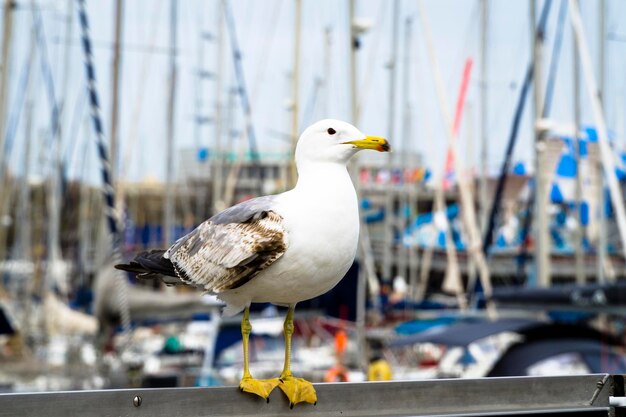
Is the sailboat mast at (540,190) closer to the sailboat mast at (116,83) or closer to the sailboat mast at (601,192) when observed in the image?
the sailboat mast at (601,192)

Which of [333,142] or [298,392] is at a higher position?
[333,142]

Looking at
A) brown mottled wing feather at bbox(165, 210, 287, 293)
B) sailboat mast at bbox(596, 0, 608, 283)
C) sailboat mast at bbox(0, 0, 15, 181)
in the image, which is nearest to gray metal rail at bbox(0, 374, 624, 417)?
brown mottled wing feather at bbox(165, 210, 287, 293)

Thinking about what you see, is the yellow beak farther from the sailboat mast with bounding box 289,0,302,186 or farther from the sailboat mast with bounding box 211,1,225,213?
the sailboat mast with bounding box 211,1,225,213

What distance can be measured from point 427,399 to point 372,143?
3.42 feet

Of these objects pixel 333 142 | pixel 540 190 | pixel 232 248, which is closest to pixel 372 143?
pixel 333 142

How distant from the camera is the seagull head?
4.02 metres

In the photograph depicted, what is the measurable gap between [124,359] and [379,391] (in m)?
10.9

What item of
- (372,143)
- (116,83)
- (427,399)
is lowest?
(427,399)

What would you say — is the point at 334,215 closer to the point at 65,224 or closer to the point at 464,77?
the point at 464,77

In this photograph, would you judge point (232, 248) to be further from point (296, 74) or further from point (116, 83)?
point (296, 74)

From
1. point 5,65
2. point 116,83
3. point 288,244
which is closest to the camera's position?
point 288,244

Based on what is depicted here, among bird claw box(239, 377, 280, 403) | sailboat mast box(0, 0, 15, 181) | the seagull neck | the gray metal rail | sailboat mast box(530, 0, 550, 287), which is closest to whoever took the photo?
the gray metal rail

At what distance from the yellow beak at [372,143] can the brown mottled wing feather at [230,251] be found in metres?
0.47

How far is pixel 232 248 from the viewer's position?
3.84m
